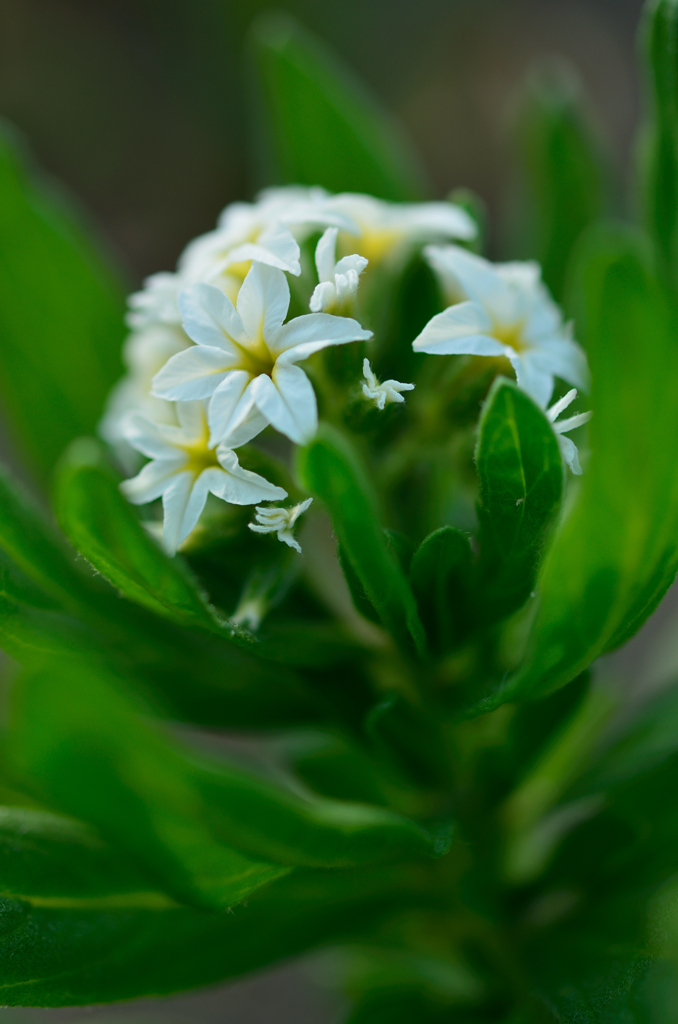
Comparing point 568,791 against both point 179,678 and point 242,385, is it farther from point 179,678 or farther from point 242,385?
point 242,385

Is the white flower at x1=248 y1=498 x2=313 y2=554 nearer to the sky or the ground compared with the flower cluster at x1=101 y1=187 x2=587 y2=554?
nearer to the ground

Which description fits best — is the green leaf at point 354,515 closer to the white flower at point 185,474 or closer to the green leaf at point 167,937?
the white flower at point 185,474

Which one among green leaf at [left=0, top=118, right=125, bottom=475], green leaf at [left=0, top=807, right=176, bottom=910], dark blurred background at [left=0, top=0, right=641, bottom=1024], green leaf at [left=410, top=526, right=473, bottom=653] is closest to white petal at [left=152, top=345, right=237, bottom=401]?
green leaf at [left=410, top=526, right=473, bottom=653]

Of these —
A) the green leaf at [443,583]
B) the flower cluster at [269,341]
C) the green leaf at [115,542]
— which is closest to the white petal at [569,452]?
the flower cluster at [269,341]

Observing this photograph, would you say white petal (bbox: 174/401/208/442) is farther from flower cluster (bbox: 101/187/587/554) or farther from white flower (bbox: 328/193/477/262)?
white flower (bbox: 328/193/477/262)

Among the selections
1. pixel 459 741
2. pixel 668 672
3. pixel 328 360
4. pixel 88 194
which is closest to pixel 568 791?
pixel 459 741

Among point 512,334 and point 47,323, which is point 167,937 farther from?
point 47,323
